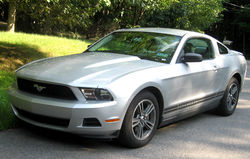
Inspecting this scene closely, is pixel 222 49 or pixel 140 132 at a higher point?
pixel 222 49

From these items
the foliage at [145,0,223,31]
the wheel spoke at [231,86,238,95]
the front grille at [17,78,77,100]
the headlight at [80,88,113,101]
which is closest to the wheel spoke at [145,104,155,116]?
the headlight at [80,88,113,101]

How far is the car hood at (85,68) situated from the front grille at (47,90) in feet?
0.22

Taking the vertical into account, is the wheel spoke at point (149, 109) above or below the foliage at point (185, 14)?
below

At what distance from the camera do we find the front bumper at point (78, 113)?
421cm

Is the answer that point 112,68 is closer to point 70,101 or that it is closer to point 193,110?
point 70,101

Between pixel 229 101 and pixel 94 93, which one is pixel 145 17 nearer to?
pixel 229 101

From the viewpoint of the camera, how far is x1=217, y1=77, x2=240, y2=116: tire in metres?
6.80

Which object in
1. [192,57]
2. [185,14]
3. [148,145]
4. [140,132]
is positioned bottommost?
[148,145]

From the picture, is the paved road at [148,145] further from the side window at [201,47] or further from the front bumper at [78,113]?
the side window at [201,47]

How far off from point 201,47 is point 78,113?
300 centimetres

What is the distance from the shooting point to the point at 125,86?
4414 millimetres

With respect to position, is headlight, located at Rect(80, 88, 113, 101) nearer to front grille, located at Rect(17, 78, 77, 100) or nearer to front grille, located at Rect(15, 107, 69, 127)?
front grille, located at Rect(17, 78, 77, 100)

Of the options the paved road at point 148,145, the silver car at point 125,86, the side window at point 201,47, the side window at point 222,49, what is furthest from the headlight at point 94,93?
the side window at point 222,49

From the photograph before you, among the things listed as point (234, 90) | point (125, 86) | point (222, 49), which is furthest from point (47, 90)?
point (234, 90)
